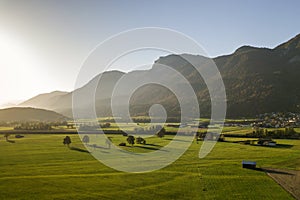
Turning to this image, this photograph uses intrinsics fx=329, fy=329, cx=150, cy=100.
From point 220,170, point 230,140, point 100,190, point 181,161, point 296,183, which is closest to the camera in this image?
point 100,190

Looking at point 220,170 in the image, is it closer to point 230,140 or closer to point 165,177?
point 165,177

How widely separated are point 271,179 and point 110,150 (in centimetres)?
5224

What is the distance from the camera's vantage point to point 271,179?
193 ft

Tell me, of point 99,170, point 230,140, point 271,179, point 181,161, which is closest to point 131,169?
point 99,170

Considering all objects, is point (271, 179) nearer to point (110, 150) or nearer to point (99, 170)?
point (99, 170)

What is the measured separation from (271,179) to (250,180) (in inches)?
156

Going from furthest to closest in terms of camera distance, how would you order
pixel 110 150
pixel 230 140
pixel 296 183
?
pixel 230 140
pixel 110 150
pixel 296 183

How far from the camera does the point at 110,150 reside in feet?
324

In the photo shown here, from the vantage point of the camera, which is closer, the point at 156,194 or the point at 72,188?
the point at 156,194

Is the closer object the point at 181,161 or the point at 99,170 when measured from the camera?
the point at 99,170

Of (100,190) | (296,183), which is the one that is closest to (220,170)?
(296,183)

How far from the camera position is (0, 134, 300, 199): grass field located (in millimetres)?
48844

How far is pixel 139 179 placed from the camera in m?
58.8

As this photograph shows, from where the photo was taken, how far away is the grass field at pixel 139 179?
48.8 metres
